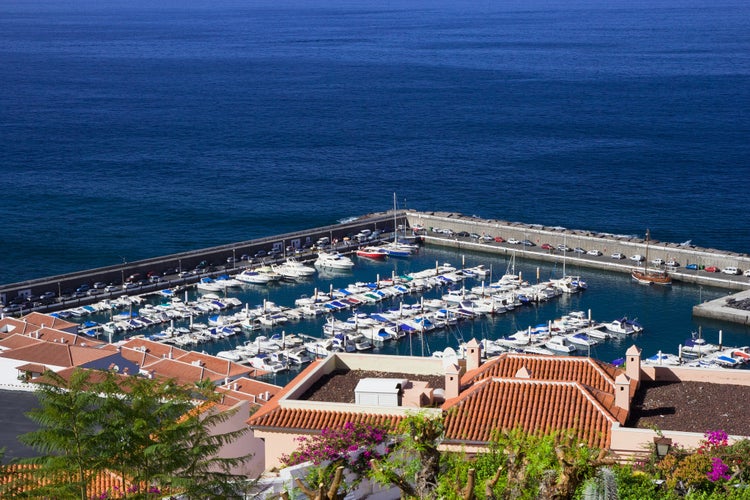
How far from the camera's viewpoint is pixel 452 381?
21.1 meters

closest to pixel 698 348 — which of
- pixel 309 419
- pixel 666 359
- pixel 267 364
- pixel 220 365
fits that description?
pixel 666 359

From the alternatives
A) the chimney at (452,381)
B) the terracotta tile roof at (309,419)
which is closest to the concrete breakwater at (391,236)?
the chimney at (452,381)

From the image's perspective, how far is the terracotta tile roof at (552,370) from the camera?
22094 millimetres

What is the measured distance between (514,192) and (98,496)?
76.8 metres

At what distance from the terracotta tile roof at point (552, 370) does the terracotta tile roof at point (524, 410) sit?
91 cm

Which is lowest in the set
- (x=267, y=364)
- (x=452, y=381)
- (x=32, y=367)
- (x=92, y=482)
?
(x=267, y=364)

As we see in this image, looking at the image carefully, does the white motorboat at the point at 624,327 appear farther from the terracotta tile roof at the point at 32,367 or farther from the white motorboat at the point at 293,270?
the terracotta tile roof at the point at 32,367

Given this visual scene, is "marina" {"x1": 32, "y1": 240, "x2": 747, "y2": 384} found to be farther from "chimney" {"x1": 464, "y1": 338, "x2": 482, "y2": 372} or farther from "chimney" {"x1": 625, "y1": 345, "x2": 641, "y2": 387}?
"chimney" {"x1": 625, "y1": 345, "x2": 641, "y2": 387}

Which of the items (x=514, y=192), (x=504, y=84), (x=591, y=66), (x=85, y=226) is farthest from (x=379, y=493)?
(x=591, y=66)

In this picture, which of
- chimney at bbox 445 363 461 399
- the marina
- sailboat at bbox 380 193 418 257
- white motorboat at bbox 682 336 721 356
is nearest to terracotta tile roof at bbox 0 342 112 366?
the marina

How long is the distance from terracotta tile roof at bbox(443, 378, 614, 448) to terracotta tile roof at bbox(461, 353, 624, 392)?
908mm

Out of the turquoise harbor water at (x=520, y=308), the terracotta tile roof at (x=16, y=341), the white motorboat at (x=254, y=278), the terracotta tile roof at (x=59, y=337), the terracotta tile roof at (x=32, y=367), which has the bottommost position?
the turquoise harbor water at (x=520, y=308)

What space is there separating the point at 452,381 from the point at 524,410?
57.5 inches

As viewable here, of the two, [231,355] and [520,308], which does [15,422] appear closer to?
[231,355]
